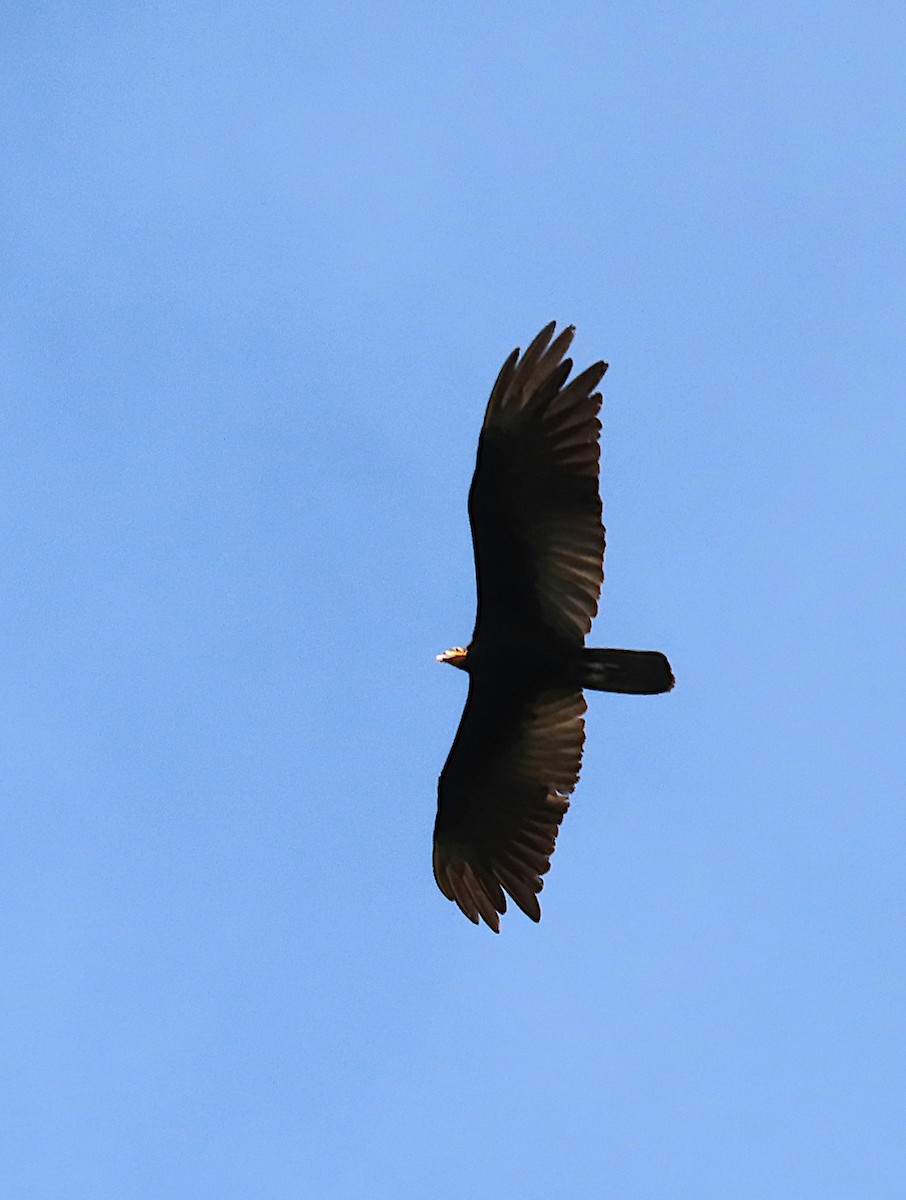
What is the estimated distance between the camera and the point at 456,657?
1398 cm

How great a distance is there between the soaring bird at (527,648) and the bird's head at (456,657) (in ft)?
0.05

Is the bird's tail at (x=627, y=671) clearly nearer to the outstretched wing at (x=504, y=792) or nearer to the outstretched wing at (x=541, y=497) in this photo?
the outstretched wing at (x=541, y=497)

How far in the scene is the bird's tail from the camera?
12672mm

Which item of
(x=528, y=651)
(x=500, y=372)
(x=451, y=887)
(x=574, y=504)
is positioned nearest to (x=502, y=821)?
(x=451, y=887)

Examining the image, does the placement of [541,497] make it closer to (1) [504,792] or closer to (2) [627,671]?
(2) [627,671]

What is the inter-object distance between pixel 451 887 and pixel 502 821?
780 mm

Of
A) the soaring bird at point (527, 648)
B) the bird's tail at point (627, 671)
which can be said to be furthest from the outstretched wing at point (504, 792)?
the bird's tail at point (627, 671)

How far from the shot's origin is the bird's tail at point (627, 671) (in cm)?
1267

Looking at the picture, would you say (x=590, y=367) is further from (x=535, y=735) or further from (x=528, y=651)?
(x=535, y=735)

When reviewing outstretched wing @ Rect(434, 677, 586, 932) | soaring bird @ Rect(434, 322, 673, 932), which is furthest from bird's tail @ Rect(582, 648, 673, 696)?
outstretched wing @ Rect(434, 677, 586, 932)

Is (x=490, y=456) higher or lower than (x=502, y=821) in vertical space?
higher

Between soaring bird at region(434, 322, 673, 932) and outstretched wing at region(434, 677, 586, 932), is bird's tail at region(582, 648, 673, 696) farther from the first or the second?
outstretched wing at region(434, 677, 586, 932)

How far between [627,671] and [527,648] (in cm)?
105

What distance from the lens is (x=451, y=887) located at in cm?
1435
